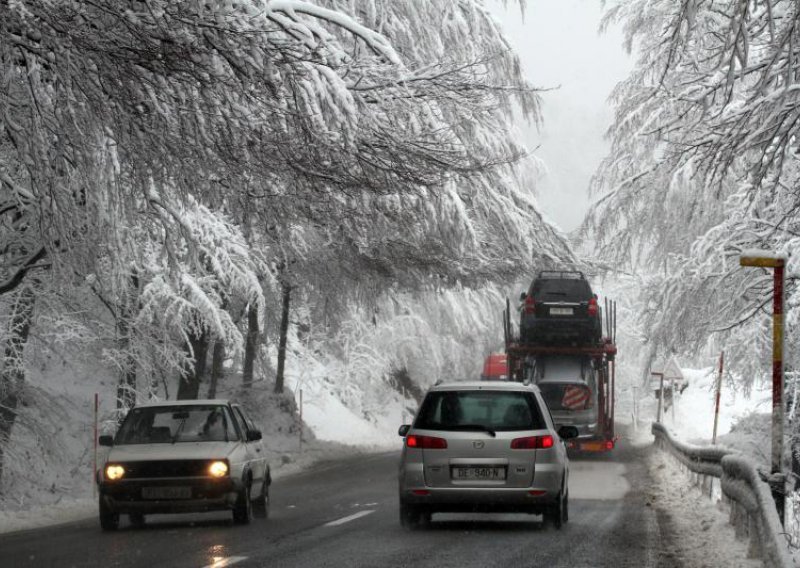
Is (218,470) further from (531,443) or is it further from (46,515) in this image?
(46,515)

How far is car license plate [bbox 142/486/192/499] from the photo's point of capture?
589 inches

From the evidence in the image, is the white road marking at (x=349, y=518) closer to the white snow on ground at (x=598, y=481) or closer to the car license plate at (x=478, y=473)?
the car license plate at (x=478, y=473)

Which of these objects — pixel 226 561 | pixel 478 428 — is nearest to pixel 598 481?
pixel 478 428

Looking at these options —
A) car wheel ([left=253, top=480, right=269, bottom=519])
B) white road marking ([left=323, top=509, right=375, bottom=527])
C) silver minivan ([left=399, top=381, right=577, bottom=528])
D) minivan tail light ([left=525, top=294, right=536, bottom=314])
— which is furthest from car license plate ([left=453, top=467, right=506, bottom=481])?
minivan tail light ([left=525, top=294, right=536, bottom=314])

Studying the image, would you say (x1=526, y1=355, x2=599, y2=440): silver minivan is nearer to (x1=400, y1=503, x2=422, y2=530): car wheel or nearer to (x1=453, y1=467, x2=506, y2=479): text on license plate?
(x1=400, y1=503, x2=422, y2=530): car wheel

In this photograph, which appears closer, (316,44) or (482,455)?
(316,44)

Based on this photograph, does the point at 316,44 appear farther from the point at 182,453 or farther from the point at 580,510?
the point at 580,510

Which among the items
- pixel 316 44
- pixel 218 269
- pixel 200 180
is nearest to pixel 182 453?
pixel 200 180

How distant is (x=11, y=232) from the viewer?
1659cm

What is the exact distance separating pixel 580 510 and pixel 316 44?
29.0ft

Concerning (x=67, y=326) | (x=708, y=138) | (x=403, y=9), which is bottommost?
(x=67, y=326)

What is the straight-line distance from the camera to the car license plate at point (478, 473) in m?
14.2

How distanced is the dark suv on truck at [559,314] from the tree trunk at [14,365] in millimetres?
14264

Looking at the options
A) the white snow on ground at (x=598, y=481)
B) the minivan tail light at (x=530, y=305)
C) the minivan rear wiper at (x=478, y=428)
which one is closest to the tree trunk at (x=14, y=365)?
the minivan rear wiper at (x=478, y=428)
